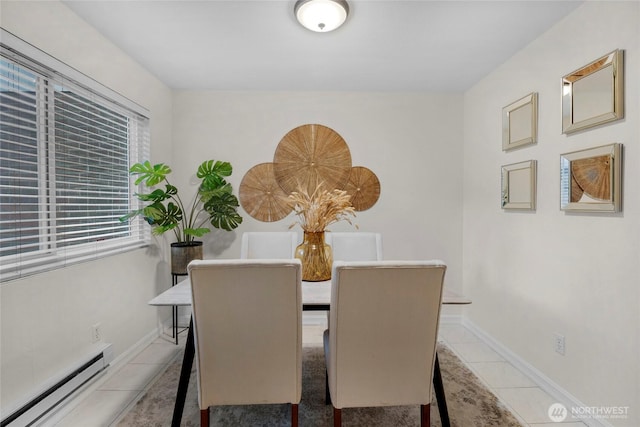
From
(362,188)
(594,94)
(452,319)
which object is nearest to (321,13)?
(594,94)

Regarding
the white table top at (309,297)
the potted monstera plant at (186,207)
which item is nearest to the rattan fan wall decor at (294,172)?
the potted monstera plant at (186,207)

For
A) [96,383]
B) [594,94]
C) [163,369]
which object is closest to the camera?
[594,94]

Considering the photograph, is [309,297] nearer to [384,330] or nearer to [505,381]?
[384,330]

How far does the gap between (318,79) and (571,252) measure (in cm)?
238

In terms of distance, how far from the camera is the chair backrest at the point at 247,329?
1275mm

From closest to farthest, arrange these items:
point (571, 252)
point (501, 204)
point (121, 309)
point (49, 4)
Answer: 1. point (49, 4)
2. point (571, 252)
3. point (121, 309)
4. point (501, 204)

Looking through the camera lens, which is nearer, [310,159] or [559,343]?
[559,343]

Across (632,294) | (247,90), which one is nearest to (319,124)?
(247,90)

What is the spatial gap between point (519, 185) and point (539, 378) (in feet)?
4.51

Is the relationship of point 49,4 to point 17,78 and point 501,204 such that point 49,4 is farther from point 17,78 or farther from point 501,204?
point 501,204

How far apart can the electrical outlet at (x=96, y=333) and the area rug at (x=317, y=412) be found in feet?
1.66

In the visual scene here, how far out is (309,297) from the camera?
158 cm

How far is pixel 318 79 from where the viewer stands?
281cm

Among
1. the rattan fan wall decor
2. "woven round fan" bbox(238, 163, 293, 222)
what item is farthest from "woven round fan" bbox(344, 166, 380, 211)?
"woven round fan" bbox(238, 163, 293, 222)
